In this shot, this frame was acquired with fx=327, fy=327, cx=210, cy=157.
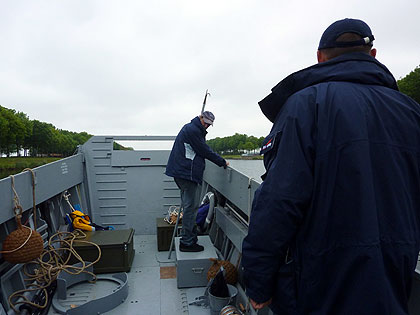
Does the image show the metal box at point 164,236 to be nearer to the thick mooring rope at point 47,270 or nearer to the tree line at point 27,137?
the thick mooring rope at point 47,270

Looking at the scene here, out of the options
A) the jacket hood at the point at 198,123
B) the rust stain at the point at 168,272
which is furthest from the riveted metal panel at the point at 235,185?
the rust stain at the point at 168,272

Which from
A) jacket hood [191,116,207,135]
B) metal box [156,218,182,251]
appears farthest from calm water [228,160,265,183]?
metal box [156,218,182,251]

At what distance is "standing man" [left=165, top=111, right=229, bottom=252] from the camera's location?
3799mm

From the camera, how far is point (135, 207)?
5.60 meters

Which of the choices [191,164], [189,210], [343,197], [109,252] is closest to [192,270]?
[189,210]

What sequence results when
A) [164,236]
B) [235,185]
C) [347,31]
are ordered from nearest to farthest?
[347,31]
[235,185]
[164,236]

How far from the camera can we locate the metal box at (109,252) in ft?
12.1

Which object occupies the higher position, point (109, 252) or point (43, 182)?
point (43, 182)

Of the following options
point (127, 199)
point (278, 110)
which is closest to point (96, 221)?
point (127, 199)

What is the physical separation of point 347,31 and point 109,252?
135 inches

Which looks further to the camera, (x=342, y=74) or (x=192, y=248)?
(x=192, y=248)

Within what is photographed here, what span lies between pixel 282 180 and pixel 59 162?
151 inches

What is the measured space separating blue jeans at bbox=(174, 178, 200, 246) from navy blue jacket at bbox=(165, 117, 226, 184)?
0.35 ft

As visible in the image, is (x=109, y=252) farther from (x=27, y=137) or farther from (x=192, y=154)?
(x=27, y=137)
